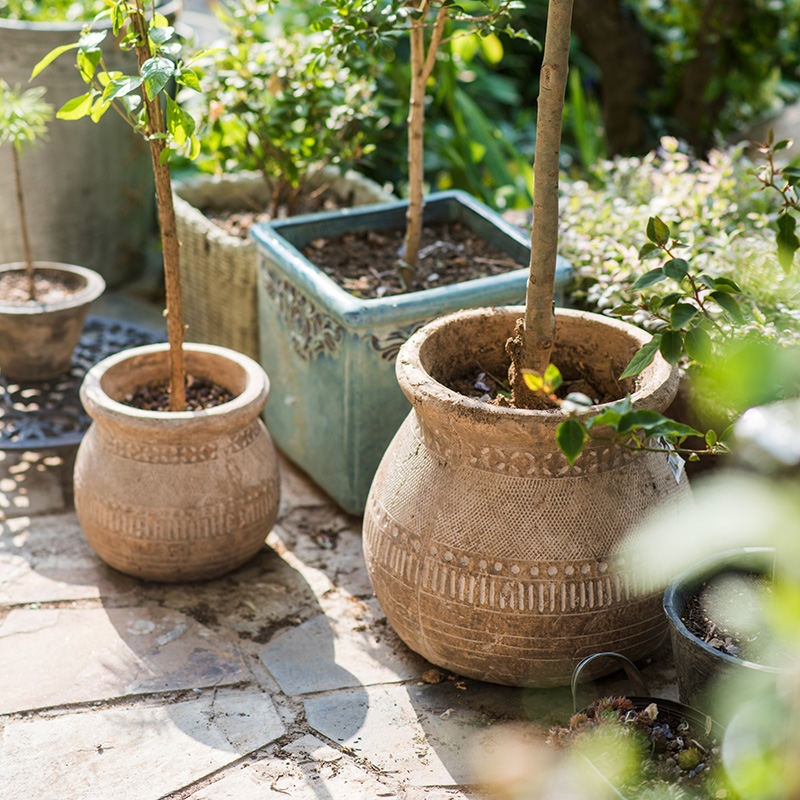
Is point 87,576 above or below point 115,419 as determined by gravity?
below

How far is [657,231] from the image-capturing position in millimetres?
1924

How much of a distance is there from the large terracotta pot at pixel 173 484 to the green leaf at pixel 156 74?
817 millimetres

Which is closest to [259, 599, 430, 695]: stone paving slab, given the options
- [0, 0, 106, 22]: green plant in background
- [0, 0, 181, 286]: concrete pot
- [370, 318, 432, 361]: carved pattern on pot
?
[370, 318, 432, 361]: carved pattern on pot

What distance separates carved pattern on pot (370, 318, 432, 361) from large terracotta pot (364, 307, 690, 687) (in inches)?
17.8

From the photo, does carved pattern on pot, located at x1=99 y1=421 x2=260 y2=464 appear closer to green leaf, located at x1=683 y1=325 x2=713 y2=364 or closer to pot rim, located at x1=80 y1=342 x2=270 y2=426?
pot rim, located at x1=80 y1=342 x2=270 y2=426

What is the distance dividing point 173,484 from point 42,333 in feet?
3.10

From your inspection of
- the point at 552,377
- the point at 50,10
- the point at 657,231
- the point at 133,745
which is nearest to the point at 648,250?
the point at 657,231

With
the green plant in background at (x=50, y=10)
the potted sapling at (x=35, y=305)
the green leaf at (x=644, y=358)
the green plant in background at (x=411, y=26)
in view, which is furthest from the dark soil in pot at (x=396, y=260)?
the green plant in background at (x=50, y=10)

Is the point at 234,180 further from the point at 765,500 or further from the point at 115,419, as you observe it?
the point at 765,500

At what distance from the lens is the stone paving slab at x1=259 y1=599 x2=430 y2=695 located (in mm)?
2320

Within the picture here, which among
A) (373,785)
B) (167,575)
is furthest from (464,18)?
(373,785)

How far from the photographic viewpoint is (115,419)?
2438mm

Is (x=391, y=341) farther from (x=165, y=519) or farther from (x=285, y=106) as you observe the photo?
(x=285, y=106)

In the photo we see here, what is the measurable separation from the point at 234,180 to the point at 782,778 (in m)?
3.03
